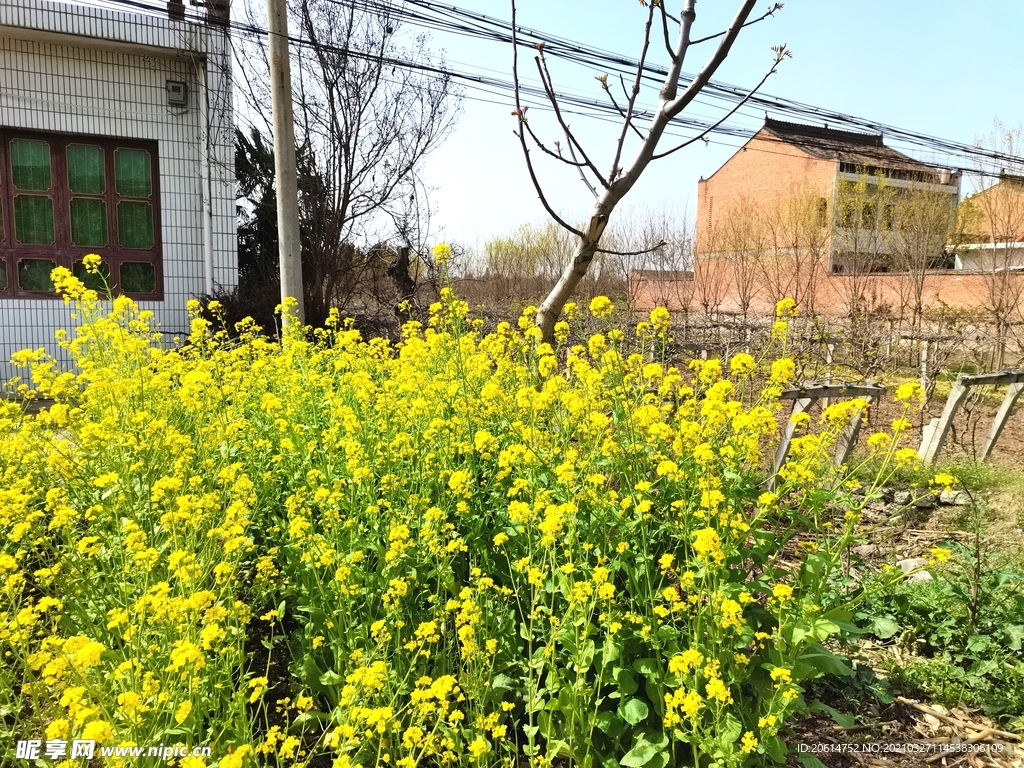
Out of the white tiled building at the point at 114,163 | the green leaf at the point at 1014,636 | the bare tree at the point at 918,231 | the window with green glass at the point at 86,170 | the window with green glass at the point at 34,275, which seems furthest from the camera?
the bare tree at the point at 918,231

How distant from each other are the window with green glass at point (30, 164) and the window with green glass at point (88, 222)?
42cm

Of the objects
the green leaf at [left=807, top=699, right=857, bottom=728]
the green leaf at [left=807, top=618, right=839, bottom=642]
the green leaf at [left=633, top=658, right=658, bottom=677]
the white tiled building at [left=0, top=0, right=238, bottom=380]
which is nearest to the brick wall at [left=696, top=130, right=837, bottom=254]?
the white tiled building at [left=0, top=0, right=238, bottom=380]

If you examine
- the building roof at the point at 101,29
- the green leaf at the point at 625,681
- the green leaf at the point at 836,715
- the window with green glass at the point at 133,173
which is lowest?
the green leaf at the point at 836,715

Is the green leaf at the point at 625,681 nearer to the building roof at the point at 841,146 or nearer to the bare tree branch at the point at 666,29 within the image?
the bare tree branch at the point at 666,29

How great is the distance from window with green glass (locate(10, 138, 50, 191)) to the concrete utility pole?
484cm

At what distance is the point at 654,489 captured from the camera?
257 cm

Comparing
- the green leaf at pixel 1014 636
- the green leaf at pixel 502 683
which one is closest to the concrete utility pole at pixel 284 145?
the green leaf at pixel 502 683

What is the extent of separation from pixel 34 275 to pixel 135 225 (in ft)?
4.49

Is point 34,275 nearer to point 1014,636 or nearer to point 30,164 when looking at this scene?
point 30,164

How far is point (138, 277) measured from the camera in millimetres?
8836

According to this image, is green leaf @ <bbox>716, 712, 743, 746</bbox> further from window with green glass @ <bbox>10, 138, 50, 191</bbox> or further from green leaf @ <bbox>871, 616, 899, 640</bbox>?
window with green glass @ <bbox>10, 138, 50, 191</bbox>

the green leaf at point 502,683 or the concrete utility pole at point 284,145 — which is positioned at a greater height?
the concrete utility pole at point 284,145

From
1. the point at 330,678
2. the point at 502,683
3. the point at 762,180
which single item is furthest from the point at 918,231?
the point at 762,180

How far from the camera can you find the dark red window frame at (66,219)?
8.30 meters
